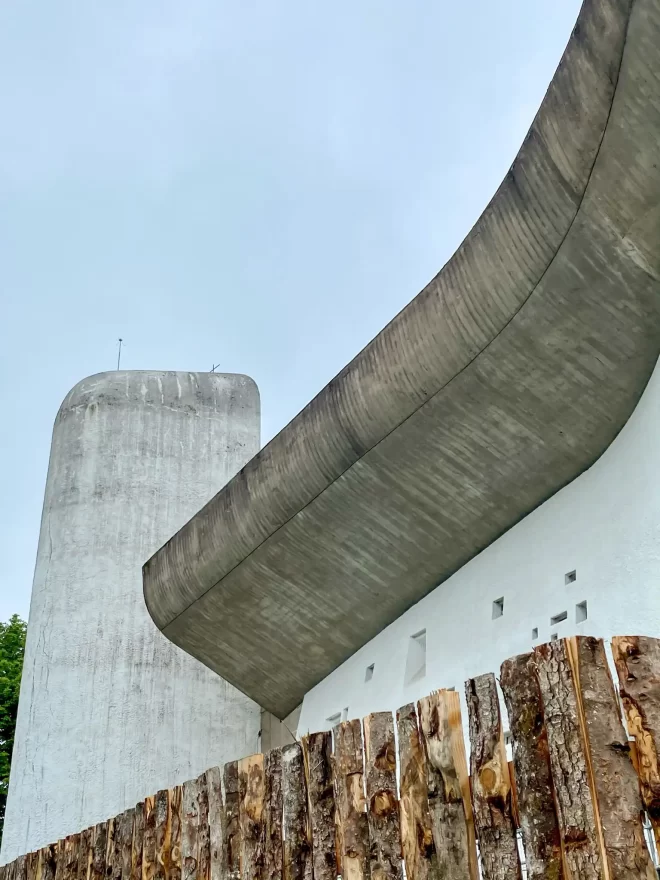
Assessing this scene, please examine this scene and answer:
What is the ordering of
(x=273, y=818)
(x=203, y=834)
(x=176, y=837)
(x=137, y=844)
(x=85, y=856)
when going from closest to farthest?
(x=273, y=818)
(x=203, y=834)
(x=176, y=837)
(x=137, y=844)
(x=85, y=856)

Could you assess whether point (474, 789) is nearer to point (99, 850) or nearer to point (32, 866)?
point (99, 850)

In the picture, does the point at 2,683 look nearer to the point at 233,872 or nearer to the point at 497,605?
the point at 497,605

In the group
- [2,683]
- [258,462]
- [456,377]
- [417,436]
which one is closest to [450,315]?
[456,377]

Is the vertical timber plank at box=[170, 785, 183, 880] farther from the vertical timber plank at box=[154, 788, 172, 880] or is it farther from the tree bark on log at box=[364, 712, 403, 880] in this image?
the tree bark on log at box=[364, 712, 403, 880]

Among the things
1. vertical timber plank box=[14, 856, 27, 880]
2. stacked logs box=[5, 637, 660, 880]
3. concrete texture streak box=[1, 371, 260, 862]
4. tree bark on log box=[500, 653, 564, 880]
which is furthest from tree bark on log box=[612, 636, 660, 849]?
concrete texture streak box=[1, 371, 260, 862]

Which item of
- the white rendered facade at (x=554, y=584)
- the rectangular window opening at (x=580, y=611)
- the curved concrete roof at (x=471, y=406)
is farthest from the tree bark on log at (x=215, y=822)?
the curved concrete roof at (x=471, y=406)

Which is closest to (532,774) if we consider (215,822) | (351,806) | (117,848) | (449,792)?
(449,792)

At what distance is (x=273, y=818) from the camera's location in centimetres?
367

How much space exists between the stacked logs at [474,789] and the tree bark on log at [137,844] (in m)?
0.52

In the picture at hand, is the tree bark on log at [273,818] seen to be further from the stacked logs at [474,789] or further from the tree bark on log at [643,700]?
the tree bark on log at [643,700]

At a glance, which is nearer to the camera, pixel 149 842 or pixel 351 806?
pixel 351 806

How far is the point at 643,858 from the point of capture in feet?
7.98

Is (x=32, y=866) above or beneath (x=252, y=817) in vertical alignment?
above

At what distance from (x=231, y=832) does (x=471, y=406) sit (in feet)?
14.0
